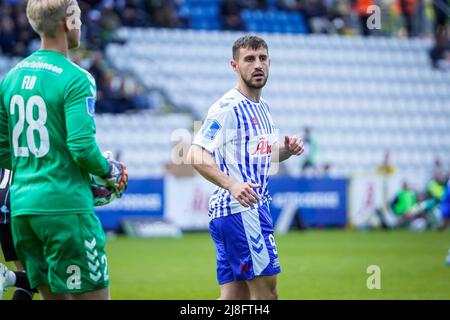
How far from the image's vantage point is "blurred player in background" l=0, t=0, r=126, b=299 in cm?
503

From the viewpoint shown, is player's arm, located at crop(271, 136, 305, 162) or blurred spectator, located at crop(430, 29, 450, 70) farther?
blurred spectator, located at crop(430, 29, 450, 70)

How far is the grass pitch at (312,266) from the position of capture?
35.6 feet

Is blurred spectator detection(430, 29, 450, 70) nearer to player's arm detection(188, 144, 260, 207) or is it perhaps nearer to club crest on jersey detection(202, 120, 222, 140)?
club crest on jersey detection(202, 120, 222, 140)

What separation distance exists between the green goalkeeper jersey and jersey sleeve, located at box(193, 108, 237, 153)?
1489 mm

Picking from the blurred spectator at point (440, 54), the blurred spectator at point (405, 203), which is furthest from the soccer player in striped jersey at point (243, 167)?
the blurred spectator at point (440, 54)

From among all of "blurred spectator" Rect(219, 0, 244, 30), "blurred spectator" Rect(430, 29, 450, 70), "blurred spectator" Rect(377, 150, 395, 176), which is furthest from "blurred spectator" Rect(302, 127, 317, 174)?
"blurred spectator" Rect(430, 29, 450, 70)

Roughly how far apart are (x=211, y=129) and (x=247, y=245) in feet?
2.92

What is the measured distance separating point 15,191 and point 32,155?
0.24 meters

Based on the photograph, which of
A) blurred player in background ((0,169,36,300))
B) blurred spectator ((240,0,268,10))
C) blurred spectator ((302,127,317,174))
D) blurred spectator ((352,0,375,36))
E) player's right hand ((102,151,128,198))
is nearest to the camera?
player's right hand ((102,151,128,198))

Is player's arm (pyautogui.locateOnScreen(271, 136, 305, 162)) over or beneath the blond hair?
beneath

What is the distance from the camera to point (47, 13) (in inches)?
201
